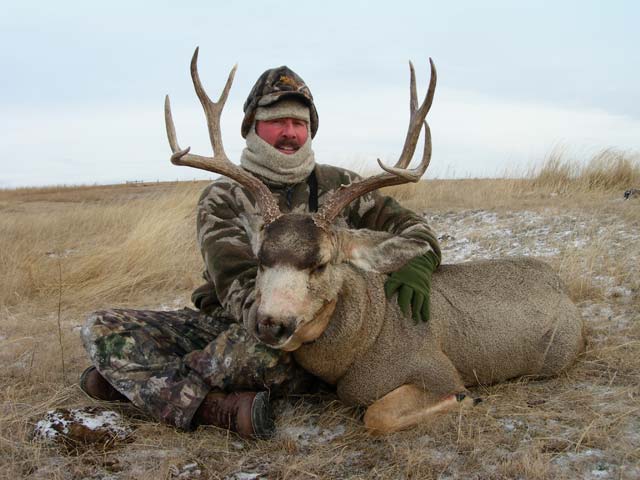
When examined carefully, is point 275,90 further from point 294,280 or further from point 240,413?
point 240,413

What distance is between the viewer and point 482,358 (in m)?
4.34

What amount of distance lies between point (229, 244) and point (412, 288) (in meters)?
1.18

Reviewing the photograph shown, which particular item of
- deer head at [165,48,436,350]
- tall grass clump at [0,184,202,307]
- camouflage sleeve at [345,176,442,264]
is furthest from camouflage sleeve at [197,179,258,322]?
tall grass clump at [0,184,202,307]

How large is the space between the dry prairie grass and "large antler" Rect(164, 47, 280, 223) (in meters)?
1.32

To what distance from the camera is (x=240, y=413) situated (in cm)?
383

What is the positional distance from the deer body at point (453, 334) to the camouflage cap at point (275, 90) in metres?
1.54

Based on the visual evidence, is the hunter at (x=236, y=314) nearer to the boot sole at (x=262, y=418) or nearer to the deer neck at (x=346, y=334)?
the boot sole at (x=262, y=418)

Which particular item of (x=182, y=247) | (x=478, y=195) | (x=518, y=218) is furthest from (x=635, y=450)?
(x=478, y=195)

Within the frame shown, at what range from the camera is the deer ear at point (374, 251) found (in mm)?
3842

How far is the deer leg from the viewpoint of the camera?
3.75 metres

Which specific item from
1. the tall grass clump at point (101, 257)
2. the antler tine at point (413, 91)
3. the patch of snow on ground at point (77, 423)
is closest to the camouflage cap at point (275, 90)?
the antler tine at point (413, 91)

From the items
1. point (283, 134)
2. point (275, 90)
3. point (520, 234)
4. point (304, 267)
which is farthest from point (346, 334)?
point (520, 234)

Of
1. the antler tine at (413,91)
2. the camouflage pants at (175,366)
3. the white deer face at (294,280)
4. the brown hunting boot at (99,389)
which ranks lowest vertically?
the brown hunting boot at (99,389)

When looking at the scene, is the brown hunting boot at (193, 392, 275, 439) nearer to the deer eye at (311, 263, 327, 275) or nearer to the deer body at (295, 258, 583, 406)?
the deer body at (295, 258, 583, 406)
